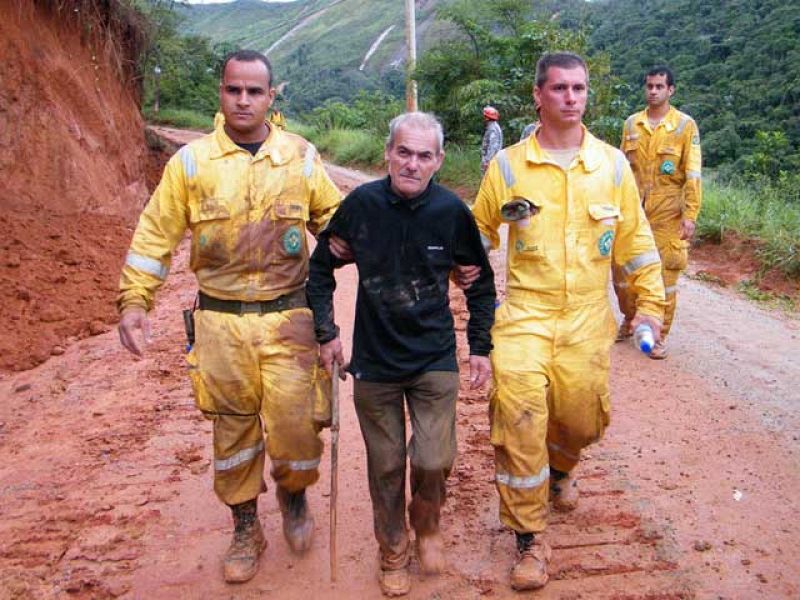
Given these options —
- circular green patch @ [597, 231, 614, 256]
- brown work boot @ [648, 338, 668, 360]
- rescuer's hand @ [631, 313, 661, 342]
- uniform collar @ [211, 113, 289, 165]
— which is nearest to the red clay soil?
brown work boot @ [648, 338, 668, 360]

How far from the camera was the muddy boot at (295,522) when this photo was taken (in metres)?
3.63

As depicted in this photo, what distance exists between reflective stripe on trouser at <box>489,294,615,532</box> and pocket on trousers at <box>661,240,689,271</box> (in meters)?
3.14

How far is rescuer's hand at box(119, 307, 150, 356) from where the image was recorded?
323 cm

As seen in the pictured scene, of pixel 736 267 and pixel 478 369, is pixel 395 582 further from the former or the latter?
pixel 736 267

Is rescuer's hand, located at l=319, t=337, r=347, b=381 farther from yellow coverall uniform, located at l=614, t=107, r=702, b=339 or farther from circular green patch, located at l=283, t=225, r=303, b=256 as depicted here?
yellow coverall uniform, located at l=614, t=107, r=702, b=339

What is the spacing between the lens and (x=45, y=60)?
31.3 ft

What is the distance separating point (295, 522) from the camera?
12.0 feet

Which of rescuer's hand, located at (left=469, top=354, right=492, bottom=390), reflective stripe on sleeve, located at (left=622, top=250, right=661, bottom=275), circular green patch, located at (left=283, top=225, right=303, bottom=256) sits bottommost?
rescuer's hand, located at (left=469, top=354, right=492, bottom=390)

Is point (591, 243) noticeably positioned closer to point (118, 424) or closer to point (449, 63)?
point (118, 424)

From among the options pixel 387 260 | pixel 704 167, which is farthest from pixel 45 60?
A: pixel 704 167

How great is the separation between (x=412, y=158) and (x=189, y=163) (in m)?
1.00

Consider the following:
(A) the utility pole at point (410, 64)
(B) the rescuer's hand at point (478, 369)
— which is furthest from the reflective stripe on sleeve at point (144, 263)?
(A) the utility pole at point (410, 64)

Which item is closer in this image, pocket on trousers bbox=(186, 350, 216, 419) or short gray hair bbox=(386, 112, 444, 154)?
short gray hair bbox=(386, 112, 444, 154)

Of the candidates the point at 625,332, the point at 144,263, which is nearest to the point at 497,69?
the point at 625,332
